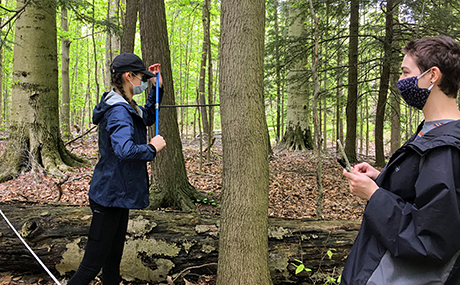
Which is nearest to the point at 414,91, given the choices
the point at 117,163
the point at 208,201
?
the point at 117,163

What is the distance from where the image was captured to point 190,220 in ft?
11.0

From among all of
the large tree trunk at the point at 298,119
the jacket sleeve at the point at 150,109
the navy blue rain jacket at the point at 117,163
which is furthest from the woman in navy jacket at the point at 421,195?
the large tree trunk at the point at 298,119

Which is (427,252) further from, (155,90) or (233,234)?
(155,90)

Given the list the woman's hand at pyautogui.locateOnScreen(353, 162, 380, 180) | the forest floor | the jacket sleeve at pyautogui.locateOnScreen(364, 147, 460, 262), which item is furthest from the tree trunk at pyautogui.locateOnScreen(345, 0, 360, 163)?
the jacket sleeve at pyautogui.locateOnScreen(364, 147, 460, 262)

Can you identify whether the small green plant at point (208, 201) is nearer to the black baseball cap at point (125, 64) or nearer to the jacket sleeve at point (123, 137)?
the jacket sleeve at point (123, 137)

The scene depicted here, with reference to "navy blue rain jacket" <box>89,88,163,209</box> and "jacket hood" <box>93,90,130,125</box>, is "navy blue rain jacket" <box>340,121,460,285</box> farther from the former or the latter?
"jacket hood" <box>93,90,130,125</box>

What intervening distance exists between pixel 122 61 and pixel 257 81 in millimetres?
1212

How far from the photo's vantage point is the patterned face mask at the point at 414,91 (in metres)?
1.42

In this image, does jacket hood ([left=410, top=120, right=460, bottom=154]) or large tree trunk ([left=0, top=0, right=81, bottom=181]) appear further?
large tree trunk ([left=0, top=0, right=81, bottom=181])

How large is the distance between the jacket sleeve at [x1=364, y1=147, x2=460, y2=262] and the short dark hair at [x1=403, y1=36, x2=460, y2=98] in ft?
1.17

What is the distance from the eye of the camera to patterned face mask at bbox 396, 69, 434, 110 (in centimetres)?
142

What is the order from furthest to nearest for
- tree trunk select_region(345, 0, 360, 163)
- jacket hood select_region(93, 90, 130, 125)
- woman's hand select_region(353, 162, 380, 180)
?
tree trunk select_region(345, 0, 360, 163)
jacket hood select_region(93, 90, 130, 125)
woman's hand select_region(353, 162, 380, 180)

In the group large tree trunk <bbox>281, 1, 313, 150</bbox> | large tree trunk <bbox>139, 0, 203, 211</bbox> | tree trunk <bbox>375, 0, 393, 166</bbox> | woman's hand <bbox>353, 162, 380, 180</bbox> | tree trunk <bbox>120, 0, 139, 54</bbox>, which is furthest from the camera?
large tree trunk <bbox>281, 1, 313, 150</bbox>

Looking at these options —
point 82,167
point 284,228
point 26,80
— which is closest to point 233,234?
point 284,228
